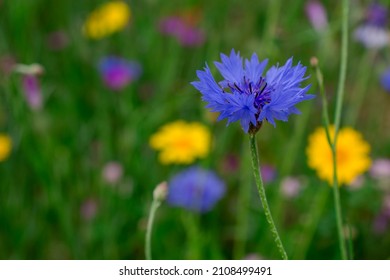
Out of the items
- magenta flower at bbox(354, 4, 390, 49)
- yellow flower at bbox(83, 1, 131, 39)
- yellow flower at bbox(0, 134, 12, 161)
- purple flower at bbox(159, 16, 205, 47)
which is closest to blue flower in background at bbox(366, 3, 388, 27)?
Answer: magenta flower at bbox(354, 4, 390, 49)

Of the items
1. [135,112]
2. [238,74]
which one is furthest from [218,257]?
[238,74]

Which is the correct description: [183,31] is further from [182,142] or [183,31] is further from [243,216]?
[243,216]

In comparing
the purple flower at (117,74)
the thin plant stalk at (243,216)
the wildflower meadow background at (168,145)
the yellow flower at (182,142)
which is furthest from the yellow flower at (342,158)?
the purple flower at (117,74)

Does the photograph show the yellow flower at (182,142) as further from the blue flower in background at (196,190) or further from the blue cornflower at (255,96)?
the blue cornflower at (255,96)

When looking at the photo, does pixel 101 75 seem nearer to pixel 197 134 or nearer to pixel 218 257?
pixel 197 134

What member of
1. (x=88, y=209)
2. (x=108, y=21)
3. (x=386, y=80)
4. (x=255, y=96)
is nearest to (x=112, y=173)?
(x=88, y=209)

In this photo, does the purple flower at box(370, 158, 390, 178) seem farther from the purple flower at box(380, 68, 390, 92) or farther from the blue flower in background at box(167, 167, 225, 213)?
the blue flower in background at box(167, 167, 225, 213)
